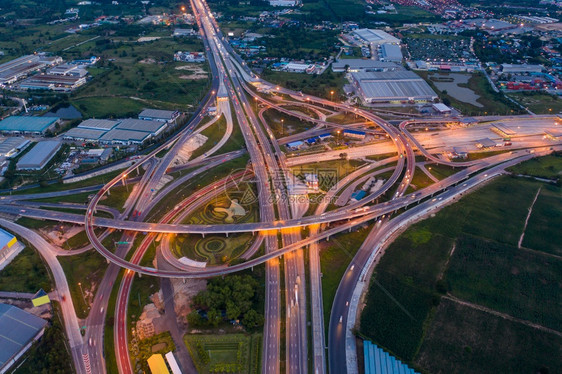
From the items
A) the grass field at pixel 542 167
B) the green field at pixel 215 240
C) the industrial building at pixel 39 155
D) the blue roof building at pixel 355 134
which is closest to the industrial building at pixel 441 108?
the grass field at pixel 542 167

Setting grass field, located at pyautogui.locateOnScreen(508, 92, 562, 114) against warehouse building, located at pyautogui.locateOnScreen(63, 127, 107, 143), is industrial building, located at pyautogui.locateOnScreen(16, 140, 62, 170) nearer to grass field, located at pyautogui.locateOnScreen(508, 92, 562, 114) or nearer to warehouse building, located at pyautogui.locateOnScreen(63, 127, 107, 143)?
warehouse building, located at pyautogui.locateOnScreen(63, 127, 107, 143)

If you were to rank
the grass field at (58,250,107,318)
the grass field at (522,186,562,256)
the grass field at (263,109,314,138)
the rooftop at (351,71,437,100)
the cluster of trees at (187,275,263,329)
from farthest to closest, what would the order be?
1. the rooftop at (351,71,437,100)
2. the grass field at (263,109,314,138)
3. the grass field at (522,186,562,256)
4. the grass field at (58,250,107,318)
5. the cluster of trees at (187,275,263,329)

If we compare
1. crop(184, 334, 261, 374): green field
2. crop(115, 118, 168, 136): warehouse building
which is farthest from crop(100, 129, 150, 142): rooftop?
crop(184, 334, 261, 374): green field

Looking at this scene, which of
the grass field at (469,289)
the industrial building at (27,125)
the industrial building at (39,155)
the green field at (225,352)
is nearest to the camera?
the green field at (225,352)

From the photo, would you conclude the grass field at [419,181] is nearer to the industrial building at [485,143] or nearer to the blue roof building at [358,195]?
the blue roof building at [358,195]

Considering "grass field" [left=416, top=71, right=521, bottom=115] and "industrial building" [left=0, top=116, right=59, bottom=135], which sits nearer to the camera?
"industrial building" [left=0, top=116, right=59, bottom=135]

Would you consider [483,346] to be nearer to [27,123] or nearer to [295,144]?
[295,144]

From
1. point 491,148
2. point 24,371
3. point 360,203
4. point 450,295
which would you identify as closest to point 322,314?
point 450,295
